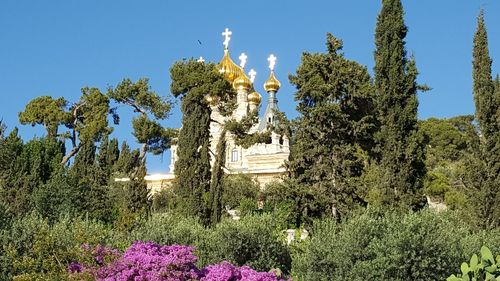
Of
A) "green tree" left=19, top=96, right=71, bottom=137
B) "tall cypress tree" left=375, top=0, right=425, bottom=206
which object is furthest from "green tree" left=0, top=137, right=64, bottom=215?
"tall cypress tree" left=375, top=0, right=425, bottom=206

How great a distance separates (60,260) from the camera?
1041cm

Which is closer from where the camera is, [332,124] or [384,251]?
[384,251]

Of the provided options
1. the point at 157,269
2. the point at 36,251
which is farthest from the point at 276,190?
the point at 157,269

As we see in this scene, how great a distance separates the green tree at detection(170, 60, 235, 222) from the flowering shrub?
11.2m

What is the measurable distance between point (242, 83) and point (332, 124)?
25.5m

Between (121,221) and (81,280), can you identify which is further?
(121,221)

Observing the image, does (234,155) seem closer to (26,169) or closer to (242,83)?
(242,83)

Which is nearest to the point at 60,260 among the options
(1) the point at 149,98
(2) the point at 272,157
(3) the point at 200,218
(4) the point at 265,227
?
(4) the point at 265,227

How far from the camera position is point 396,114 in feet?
58.8

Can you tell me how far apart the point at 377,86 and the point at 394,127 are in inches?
56.7

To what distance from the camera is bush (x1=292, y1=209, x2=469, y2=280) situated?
11.7 metres

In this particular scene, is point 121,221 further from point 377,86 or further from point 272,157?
point 272,157

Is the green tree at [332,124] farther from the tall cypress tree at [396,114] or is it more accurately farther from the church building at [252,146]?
the church building at [252,146]

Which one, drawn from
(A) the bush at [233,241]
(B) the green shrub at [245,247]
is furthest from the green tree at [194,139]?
(B) the green shrub at [245,247]
